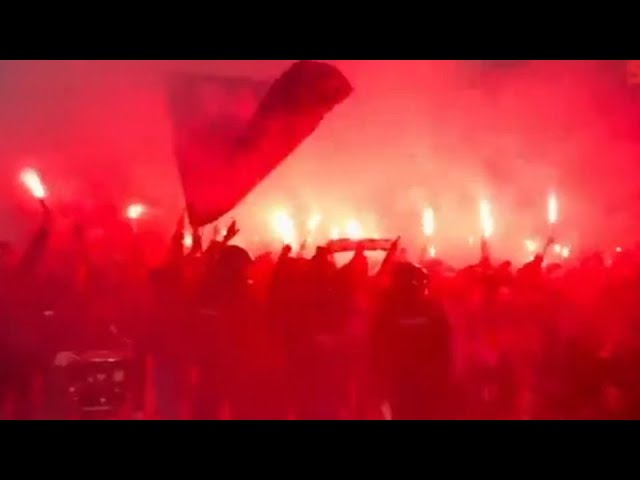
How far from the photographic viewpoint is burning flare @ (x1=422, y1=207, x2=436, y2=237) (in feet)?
11.0

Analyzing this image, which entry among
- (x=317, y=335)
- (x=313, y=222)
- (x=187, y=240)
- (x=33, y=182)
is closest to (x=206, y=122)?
(x=187, y=240)

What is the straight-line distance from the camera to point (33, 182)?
3.29 m

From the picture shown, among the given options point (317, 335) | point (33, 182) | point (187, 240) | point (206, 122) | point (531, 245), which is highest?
point (206, 122)

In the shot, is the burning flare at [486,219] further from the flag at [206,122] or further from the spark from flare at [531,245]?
the flag at [206,122]

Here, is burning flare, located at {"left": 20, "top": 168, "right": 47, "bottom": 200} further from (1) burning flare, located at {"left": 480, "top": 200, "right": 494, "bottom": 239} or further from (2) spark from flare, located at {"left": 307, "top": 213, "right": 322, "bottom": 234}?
(1) burning flare, located at {"left": 480, "top": 200, "right": 494, "bottom": 239}

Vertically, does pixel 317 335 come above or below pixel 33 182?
below

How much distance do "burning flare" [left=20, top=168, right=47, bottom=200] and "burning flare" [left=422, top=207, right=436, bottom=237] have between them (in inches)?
66.9

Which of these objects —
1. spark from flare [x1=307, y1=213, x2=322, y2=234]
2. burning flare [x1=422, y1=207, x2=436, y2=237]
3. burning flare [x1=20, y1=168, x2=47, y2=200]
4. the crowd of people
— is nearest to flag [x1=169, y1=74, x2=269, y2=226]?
the crowd of people

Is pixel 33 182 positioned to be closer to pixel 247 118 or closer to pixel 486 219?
pixel 247 118

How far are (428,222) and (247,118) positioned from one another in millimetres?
948
